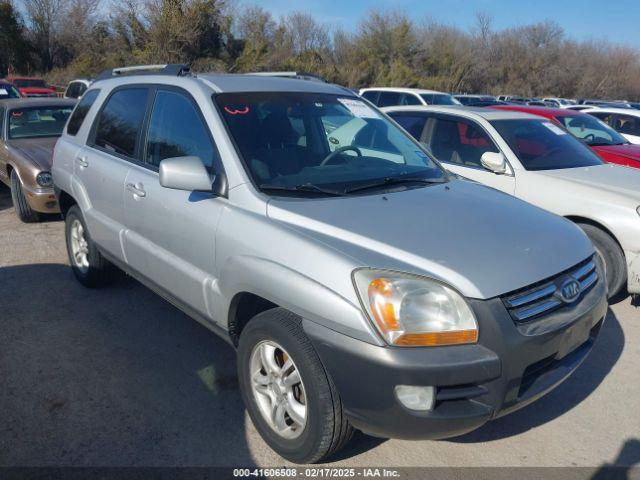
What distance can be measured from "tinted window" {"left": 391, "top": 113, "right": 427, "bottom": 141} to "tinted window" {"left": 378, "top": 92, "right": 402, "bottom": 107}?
7.85 metres

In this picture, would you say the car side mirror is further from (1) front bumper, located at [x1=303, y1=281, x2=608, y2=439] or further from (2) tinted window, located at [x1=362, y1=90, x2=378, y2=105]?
(2) tinted window, located at [x1=362, y1=90, x2=378, y2=105]

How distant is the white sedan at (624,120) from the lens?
10805mm

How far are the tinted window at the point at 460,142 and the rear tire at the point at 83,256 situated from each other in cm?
360

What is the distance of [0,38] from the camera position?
119ft

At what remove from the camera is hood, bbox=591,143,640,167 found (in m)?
7.11

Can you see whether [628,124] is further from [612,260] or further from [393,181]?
[393,181]

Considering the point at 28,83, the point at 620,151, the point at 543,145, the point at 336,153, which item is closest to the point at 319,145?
the point at 336,153

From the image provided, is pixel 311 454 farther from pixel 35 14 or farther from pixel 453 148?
pixel 35 14

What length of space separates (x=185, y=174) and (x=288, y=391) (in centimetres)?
123

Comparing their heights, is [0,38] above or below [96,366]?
above

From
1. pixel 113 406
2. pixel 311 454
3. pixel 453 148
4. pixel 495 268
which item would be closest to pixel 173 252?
pixel 113 406

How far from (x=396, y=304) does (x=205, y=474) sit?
1305mm

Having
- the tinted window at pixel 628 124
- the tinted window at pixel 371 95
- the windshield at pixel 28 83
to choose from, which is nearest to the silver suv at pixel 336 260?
the tinted window at pixel 628 124

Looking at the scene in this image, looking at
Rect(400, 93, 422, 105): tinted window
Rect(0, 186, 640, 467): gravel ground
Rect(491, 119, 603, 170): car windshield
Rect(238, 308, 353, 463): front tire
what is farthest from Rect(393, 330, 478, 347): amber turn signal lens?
Rect(400, 93, 422, 105): tinted window
